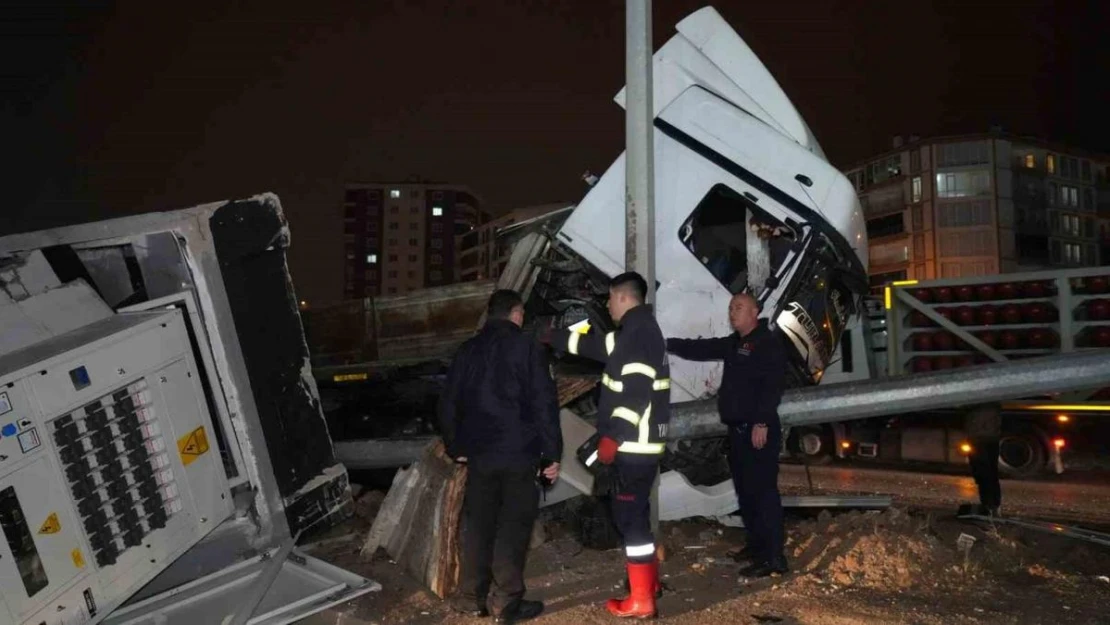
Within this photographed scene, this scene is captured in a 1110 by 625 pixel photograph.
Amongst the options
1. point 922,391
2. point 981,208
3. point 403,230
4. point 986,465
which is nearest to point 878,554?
point 922,391

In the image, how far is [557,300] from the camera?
6.70m

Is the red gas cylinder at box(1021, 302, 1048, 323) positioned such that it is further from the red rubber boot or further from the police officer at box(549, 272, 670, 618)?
→ the red rubber boot

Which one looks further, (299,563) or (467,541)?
(299,563)

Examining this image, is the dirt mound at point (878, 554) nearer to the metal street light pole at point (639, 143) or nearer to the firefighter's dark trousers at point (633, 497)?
the metal street light pole at point (639, 143)

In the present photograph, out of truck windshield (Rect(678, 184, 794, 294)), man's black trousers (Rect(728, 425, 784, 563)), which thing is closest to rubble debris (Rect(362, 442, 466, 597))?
man's black trousers (Rect(728, 425, 784, 563))

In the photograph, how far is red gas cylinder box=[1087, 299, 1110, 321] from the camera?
29.2ft

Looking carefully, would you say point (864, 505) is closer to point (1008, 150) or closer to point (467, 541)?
point (467, 541)

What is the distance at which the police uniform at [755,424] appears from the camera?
491 centimetres

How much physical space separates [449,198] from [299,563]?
83.7 metres

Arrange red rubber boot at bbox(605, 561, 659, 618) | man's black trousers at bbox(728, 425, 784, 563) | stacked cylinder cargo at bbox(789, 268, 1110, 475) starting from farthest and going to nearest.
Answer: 1. stacked cylinder cargo at bbox(789, 268, 1110, 475)
2. man's black trousers at bbox(728, 425, 784, 563)
3. red rubber boot at bbox(605, 561, 659, 618)

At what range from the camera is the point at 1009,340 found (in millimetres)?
9289

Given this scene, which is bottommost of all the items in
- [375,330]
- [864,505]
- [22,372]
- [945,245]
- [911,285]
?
[945,245]

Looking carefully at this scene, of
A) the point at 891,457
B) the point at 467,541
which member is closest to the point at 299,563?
the point at 467,541

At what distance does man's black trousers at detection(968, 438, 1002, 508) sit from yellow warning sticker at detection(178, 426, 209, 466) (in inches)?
222
